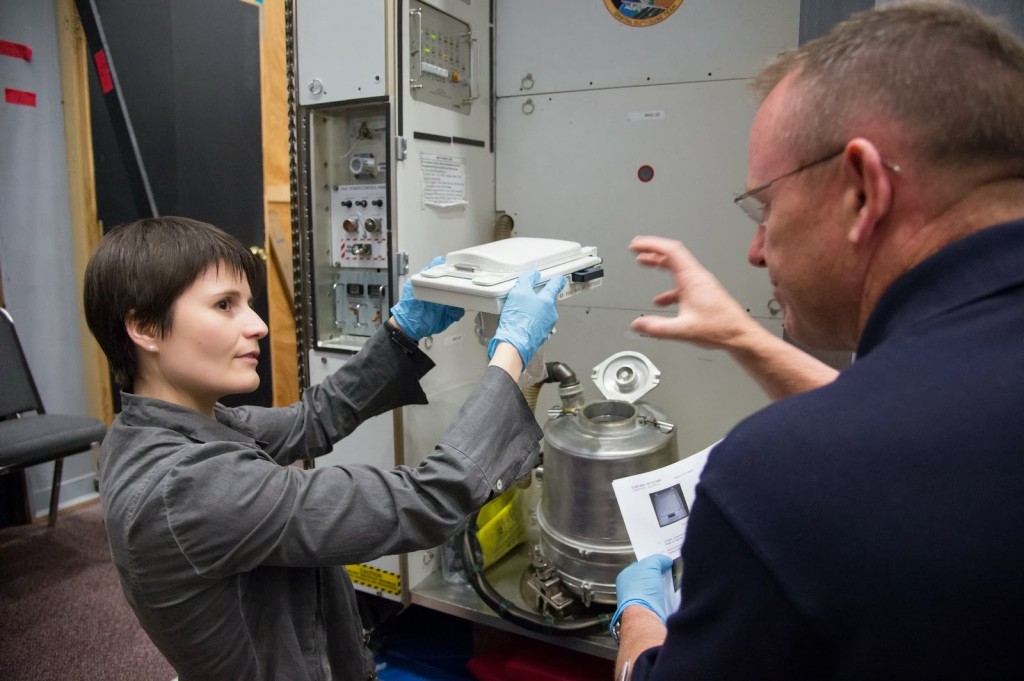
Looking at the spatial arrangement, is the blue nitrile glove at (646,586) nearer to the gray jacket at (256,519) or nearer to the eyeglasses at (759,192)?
the gray jacket at (256,519)

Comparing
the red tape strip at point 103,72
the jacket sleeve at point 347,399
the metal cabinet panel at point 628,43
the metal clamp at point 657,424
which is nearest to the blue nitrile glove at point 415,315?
the jacket sleeve at point 347,399

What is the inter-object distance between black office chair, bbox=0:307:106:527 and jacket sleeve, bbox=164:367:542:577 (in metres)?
2.31

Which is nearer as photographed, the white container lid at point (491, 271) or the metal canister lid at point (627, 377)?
the white container lid at point (491, 271)

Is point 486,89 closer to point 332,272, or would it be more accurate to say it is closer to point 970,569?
point 332,272

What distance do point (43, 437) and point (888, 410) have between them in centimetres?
336

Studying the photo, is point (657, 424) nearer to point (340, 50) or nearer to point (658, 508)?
point (658, 508)

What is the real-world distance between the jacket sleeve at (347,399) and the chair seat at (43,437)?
1.99m

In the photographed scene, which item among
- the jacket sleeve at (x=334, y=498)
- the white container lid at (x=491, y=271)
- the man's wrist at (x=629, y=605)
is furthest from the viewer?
the white container lid at (x=491, y=271)

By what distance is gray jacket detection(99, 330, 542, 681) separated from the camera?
1000 millimetres

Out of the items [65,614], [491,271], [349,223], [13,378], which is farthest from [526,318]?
[13,378]

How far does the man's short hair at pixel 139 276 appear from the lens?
1.13 meters

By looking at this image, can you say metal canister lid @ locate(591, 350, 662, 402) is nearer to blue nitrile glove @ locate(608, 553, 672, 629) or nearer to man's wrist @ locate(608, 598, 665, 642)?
blue nitrile glove @ locate(608, 553, 672, 629)

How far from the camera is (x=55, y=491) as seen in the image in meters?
3.32

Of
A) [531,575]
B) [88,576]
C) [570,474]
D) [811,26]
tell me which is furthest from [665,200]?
[88,576]
